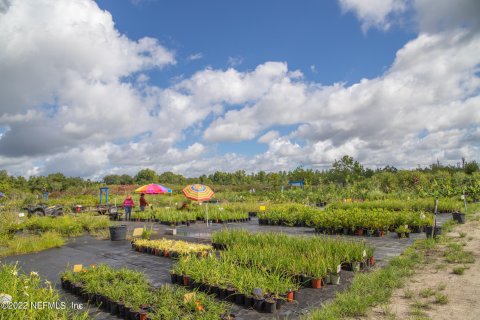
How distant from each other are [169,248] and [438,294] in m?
5.11

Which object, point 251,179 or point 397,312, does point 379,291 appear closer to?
point 397,312

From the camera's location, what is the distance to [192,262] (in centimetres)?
548

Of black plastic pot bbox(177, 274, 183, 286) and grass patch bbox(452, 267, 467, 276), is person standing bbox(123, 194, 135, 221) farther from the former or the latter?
grass patch bbox(452, 267, 467, 276)

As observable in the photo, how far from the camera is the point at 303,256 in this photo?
5.48m

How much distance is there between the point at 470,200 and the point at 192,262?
57.9 feet

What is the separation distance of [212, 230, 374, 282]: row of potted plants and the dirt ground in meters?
0.92

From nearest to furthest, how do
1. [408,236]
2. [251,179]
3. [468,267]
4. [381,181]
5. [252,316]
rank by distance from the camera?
[252,316] → [468,267] → [408,236] → [381,181] → [251,179]

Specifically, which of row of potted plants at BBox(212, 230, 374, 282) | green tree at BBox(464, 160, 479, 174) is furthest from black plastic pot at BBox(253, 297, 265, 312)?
green tree at BBox(464, 160, 479, 174)

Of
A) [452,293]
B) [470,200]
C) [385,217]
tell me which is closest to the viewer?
[452,293]

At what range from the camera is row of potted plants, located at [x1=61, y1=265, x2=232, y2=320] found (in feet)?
12.8

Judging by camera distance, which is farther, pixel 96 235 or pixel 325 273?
pixel 96 235

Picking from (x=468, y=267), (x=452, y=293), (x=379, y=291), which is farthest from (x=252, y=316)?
(x=468, y=267)

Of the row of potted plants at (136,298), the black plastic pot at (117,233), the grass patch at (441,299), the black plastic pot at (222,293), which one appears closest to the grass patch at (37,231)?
the black plastic pot at (117,233)

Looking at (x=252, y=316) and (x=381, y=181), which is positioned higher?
(x=381, y=181)
